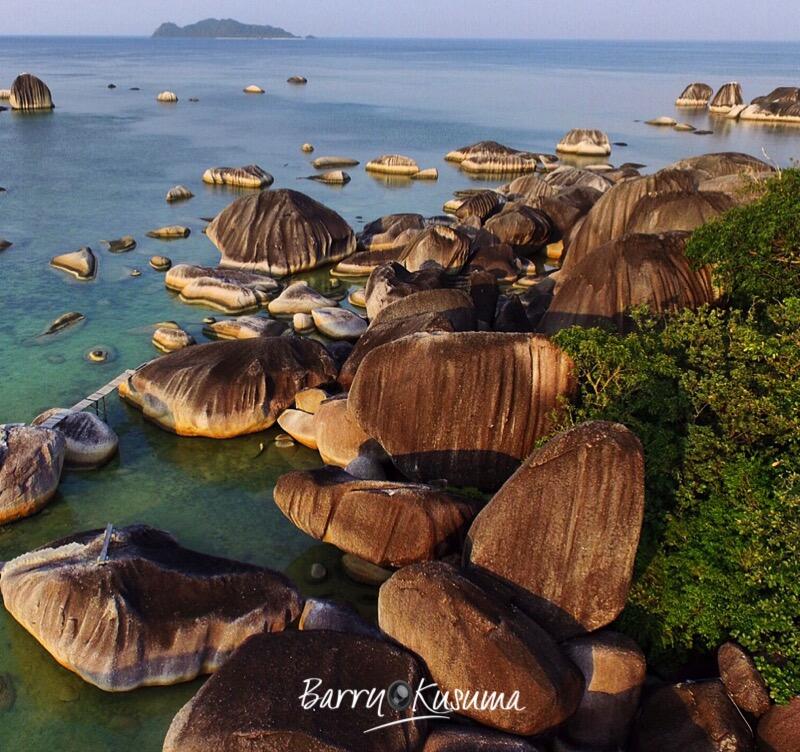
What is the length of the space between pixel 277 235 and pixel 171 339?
25.7 feet

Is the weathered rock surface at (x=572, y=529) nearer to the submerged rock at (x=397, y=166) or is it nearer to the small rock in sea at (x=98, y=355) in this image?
the small rock in sea at (x=98, y=355)

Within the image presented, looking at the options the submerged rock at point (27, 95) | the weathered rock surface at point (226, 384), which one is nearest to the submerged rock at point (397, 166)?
the weathered rock surface at point (226, 384)

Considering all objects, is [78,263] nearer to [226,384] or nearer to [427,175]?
[226,384]

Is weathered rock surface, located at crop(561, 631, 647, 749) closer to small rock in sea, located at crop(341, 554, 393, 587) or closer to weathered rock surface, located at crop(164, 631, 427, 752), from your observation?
weathered rock surface, located at crop(164, 631, 427, 752)

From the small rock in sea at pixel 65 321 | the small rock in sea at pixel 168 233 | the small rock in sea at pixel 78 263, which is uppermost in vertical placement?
the small rock in sea at pixel 168 233

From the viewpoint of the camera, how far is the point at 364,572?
1259 cm

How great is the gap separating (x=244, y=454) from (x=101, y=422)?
10.1 feet

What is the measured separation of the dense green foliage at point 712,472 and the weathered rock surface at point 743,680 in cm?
18

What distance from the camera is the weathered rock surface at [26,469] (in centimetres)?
1388

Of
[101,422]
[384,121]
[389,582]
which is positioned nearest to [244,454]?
[101,422]

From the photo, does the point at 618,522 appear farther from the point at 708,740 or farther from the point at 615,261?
the point at 615,261

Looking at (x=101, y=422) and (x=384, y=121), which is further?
(x=384, y=121)

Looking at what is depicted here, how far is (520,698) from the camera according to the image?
9008 mm

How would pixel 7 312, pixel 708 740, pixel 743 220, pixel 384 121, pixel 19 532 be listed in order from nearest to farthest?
pixel 708 740, pixel 19 532, pixel 743 220, pixel 7 312, pixel 384 121
